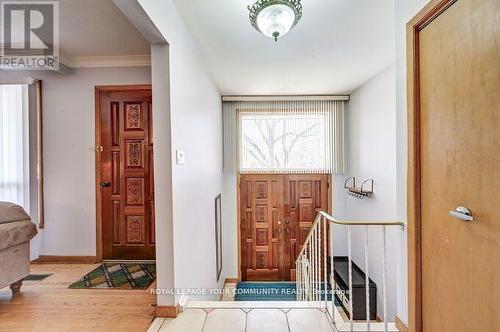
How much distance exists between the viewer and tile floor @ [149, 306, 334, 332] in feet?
5.85

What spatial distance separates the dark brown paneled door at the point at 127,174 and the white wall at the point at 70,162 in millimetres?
151

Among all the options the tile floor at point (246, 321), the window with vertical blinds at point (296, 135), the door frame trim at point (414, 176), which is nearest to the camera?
the door frame trim at point (414, 176)

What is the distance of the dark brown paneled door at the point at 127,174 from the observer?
309 centimetres

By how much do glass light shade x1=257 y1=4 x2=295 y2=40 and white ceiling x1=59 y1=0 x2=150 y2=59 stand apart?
1.28 m

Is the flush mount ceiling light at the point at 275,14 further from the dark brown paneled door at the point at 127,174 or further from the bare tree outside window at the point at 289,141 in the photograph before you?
the bare tree outside window at the point at 289,141

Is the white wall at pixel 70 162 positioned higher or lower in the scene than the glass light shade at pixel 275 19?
lower

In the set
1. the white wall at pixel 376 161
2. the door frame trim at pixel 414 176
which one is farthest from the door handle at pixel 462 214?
the white wall at pixel 376 161

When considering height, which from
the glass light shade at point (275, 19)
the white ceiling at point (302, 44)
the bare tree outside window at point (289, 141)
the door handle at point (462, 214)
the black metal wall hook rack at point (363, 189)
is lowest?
the black metal wall hook rack at point (363, 189)

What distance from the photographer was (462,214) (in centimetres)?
118

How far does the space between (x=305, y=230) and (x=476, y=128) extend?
391cm

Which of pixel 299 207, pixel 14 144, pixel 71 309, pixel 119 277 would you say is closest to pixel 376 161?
pixel 299 207

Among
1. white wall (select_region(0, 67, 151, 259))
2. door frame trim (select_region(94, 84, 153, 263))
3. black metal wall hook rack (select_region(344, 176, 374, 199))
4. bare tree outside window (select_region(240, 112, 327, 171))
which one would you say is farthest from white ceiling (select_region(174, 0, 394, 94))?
black metal wall hook rack (select_region(344, 176, 374, 199))

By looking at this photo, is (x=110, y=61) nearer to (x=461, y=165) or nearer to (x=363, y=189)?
(x=461, y=165)

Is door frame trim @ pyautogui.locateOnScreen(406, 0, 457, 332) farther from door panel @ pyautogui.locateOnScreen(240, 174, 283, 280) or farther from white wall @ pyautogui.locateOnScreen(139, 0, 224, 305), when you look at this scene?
door panel @ pyautogui.locateOnScreen(240, 174, 283, 280)
